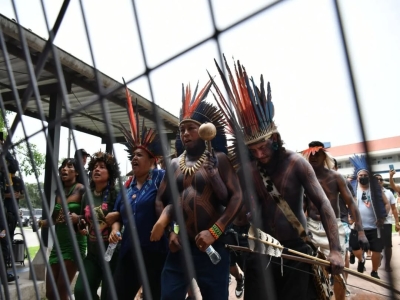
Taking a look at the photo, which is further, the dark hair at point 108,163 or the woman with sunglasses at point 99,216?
the dark hair at point 108,163

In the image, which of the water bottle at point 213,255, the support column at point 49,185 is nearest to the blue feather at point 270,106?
the water bottle at point 213,255

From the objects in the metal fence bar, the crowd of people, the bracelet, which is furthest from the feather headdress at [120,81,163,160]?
the metal fence bar

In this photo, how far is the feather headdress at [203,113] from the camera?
2.97 m

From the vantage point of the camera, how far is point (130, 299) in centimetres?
297

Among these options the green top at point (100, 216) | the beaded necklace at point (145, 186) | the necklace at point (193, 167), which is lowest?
the green top at point (100, 216)

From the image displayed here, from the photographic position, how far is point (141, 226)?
305 centimetres

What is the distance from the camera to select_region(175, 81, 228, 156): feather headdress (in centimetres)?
297

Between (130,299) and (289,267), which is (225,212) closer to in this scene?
(289,267)

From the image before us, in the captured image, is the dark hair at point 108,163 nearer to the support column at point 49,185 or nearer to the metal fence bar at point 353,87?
the support column at point 49,185

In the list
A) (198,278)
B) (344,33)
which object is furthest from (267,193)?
(344,33)

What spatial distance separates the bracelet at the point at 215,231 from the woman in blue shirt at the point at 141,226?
0.63 m

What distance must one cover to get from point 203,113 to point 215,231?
3.03 feet

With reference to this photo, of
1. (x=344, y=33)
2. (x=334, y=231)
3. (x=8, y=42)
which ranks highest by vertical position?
(x=8, y=42)

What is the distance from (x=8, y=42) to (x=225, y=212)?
3151 mm
